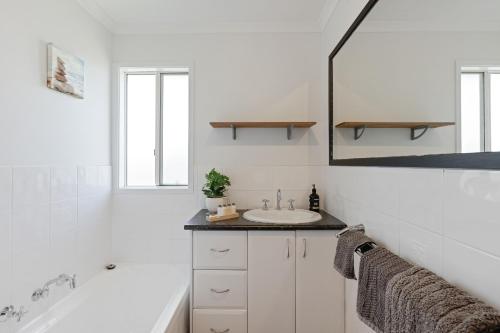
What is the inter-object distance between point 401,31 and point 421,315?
982 mm

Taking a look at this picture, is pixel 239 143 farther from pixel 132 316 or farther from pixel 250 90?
pixel 132 316

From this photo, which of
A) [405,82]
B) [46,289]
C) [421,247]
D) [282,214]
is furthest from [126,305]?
[405,82]

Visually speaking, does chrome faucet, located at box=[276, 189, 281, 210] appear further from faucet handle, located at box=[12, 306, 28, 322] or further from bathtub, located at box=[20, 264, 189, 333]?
faucet handle, located at box=[12, 306, 28, 322]

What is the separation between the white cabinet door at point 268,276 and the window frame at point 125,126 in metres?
0.88

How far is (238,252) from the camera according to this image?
1.61 m

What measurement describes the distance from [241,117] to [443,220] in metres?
1.64

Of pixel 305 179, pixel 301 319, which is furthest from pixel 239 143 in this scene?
pixel 301 319

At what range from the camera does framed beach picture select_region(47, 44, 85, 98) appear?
59.3 inches

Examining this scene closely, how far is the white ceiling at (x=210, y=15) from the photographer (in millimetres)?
1898

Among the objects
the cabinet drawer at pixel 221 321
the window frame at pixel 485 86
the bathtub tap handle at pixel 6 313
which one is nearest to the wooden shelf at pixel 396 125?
the window frame at pixel 485 86

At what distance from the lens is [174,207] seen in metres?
2.21

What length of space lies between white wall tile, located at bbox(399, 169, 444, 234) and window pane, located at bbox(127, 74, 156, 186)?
2006 millimetres

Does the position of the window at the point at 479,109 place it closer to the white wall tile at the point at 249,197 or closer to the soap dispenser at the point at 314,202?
the soap dispenser at the point at 314,202

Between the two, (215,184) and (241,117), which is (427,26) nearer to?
(241,117)
